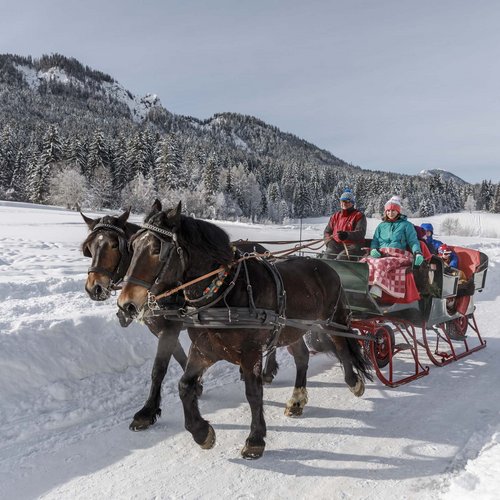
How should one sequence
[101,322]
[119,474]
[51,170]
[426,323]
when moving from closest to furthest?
[119,474]
[101,322]
[426,323]
[51,170]

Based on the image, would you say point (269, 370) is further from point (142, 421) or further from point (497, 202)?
point (497, 202)

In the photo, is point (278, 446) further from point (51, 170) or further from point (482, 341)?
point (51, 170)

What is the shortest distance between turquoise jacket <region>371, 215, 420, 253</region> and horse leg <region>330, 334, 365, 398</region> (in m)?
1.65

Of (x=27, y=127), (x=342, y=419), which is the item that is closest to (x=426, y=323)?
(x=342, y=419)

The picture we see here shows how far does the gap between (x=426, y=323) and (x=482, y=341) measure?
1622mm

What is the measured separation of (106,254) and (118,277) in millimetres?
280

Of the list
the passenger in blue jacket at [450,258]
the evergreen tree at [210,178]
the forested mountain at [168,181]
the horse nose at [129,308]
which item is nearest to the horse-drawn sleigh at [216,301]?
the horse nose at [129,308]

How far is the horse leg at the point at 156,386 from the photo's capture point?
4176mm

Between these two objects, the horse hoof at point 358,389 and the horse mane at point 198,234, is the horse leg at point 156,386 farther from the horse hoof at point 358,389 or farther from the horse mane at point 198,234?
the horse hoof at point 358,389

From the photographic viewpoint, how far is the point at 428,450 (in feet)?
12.6

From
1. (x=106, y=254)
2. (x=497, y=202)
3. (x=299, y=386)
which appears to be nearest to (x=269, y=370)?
(x=299, y=386)

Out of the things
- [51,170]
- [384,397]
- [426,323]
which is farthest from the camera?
[51,170]

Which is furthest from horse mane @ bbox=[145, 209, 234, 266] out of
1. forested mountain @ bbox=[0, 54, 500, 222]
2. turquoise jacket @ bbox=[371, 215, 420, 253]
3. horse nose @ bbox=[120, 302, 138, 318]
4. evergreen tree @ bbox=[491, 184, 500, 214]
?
evergreen tree @ bbox=[491, 184, 500, 214]

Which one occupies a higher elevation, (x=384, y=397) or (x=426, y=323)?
(x=426, y=323)
